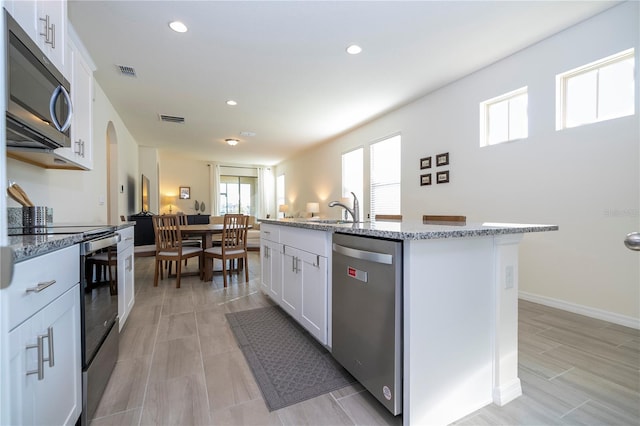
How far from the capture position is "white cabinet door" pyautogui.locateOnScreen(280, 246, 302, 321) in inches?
87.7

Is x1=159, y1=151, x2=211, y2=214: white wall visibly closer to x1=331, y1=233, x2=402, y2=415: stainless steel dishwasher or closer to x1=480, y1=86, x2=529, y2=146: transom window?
x1=480, y1=86, x2=529, y2=146: transom window

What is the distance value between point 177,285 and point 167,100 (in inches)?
114

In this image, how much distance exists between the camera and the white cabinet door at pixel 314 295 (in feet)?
6.09

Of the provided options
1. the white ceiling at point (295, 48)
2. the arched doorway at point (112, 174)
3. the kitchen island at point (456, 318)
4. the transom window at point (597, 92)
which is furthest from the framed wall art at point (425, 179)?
the arched doorway at point (112, 174)

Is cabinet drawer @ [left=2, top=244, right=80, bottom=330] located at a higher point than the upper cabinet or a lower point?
lower

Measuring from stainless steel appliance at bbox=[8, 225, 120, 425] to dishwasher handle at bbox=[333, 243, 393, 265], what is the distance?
4.15 ft

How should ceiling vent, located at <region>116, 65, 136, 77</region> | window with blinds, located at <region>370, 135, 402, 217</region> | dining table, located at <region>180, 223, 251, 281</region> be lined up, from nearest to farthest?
ceiling vent, located at <region>116, 65, 136, 77</region> → dining table, located at <region>180, 223, 251, 281</region> → window with blinds, located at <region>370, 135, 402, 217</region>

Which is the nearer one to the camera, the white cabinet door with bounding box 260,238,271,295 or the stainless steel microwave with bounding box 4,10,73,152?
the stainless steel microwave with bounding box 4,10,73,152

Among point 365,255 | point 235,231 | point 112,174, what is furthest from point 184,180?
point 365,255

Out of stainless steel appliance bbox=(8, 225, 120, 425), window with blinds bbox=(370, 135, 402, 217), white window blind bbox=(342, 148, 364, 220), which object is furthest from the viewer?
white window blind bbox=(342, 148, 364, 220)

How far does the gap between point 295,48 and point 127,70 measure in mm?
2182

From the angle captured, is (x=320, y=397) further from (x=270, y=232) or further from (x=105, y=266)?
(x=270, y=232)

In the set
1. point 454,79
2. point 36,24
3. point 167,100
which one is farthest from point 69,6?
point 454,79

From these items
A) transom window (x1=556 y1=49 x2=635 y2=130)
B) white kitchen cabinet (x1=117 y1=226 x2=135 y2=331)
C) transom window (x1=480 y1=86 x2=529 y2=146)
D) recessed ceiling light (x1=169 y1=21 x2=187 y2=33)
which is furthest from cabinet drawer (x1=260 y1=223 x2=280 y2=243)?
transom window (x1=556 y1=49 x2=635 y2=130)
